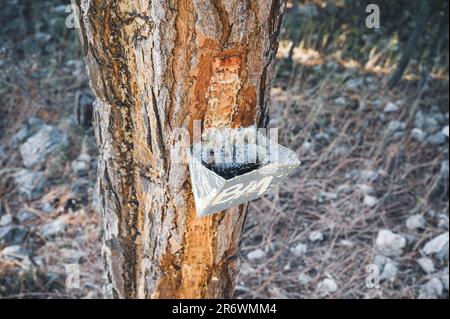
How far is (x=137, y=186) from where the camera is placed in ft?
3.38

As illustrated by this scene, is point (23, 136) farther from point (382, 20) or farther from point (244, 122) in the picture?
point (382, 20)

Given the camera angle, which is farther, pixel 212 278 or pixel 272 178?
pixel 212 278

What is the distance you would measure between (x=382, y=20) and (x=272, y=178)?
12.4 ft

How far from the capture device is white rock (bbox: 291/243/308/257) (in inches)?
88.5

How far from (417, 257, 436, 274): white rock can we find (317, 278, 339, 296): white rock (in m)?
0.46

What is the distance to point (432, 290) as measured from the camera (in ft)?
6.79

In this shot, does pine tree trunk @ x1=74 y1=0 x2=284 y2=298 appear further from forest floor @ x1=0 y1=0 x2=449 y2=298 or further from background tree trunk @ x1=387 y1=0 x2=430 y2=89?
background tree trunk @ x1=387 y1=0 x2=430 y2=89

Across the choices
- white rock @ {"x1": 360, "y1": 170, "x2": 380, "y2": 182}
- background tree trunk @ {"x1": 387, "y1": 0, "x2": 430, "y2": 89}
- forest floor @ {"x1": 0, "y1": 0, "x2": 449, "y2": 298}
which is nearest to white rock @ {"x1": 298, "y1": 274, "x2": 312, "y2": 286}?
forest floor @ {"x1": 0, "y1": 0, "x2": 449, "y2": 298}

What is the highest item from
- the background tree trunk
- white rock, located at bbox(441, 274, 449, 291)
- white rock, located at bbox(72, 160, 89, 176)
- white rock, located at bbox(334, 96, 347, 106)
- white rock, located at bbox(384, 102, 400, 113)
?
the background tree trunk

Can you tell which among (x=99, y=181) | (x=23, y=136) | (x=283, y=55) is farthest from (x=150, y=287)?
(x=283, y=55)

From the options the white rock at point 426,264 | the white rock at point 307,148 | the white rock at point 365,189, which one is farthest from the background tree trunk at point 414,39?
the white rock at point 426,264

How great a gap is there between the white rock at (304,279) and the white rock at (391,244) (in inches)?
16.9

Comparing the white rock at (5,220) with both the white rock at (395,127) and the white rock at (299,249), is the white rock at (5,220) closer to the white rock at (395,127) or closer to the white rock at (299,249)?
the white rock at (299,249)
